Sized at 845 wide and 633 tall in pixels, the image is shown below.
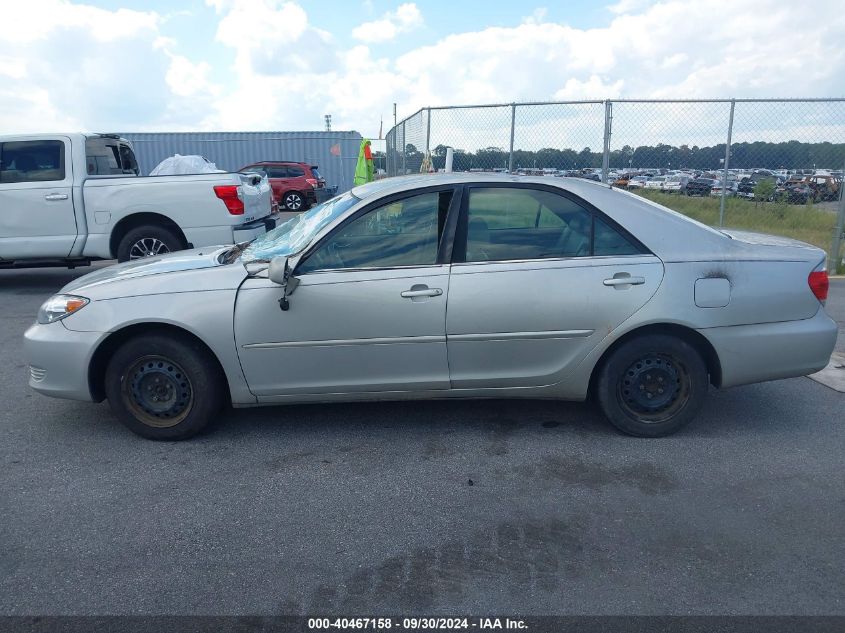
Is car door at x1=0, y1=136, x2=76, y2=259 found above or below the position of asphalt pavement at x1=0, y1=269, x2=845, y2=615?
above

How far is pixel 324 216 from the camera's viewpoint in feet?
15.0

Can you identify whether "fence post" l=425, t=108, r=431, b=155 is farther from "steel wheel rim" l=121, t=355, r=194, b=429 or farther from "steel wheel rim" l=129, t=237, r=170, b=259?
"steel wheel rim" l=121, t=355, r=194, b=429

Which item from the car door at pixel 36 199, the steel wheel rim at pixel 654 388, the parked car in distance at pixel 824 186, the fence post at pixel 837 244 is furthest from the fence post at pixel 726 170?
the car door at pixel 36 199

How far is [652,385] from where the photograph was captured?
4.31m

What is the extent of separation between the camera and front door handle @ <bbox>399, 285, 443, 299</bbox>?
160 inches

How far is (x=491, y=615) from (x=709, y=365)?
239 centimetres

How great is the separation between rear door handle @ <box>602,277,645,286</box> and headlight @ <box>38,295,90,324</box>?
3.04 metres

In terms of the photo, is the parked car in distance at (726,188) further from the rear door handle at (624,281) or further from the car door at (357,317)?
the car door at (357,317)

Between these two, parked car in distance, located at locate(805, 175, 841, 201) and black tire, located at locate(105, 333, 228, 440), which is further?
parked car in distance, located at locate(805, 175, 841, 201)

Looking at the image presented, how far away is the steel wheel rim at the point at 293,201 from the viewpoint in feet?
74.7

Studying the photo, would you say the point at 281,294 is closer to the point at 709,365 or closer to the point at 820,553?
the point at 709,365

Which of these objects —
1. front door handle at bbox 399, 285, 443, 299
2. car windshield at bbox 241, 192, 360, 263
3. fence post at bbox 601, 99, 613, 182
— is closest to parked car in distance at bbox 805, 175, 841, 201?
fence post at bbox 601, 99, 613, 182

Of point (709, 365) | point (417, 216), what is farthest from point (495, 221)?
point (709, 365)

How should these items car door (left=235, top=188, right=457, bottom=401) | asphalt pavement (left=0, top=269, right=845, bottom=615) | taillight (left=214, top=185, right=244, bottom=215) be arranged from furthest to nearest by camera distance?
1. taillight (left=214, top=185, right=244, bottom=215)
2. car door (left=235, top=188, right=457, bottom=401)
3. asphalt pavement (left=0, top=269, right=845, bottom=615)
